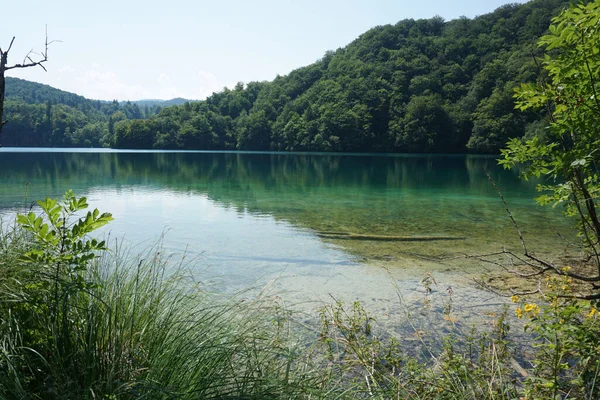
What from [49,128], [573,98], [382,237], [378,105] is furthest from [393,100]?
[49,128]

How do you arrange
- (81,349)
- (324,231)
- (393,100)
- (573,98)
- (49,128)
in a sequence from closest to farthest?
(81,349) → (573,98) → (324,231) → (393,100) → (49,128)

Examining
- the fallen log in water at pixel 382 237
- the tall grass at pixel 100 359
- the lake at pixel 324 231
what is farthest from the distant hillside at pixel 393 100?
the tall grass at pixel 100 359

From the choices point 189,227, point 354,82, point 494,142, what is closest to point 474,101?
point 494,142

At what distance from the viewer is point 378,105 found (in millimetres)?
90000

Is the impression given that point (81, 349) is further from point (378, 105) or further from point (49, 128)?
point (49, 128)

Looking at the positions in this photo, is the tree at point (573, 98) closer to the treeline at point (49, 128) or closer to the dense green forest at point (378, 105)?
the dense green forest at point (378, 105)

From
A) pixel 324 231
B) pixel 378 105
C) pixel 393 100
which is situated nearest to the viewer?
pixel 324 231

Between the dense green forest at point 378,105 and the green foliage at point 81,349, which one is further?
the dense green forest at point 378,105

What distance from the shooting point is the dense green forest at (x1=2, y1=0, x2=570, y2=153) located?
78.8 meters

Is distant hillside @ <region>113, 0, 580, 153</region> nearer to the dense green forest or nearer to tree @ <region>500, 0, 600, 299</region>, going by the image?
A: the dense green forest

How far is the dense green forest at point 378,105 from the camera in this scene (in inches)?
3103

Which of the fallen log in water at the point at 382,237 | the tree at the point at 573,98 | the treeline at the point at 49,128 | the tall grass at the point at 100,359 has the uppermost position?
the treeline at the point at 49,128

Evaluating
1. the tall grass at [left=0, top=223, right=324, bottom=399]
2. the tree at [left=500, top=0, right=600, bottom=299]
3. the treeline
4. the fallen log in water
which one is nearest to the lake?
the fallen log in water

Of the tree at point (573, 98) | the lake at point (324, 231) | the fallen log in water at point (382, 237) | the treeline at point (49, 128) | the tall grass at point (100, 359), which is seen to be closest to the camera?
the tall grass at point (100, 359)
